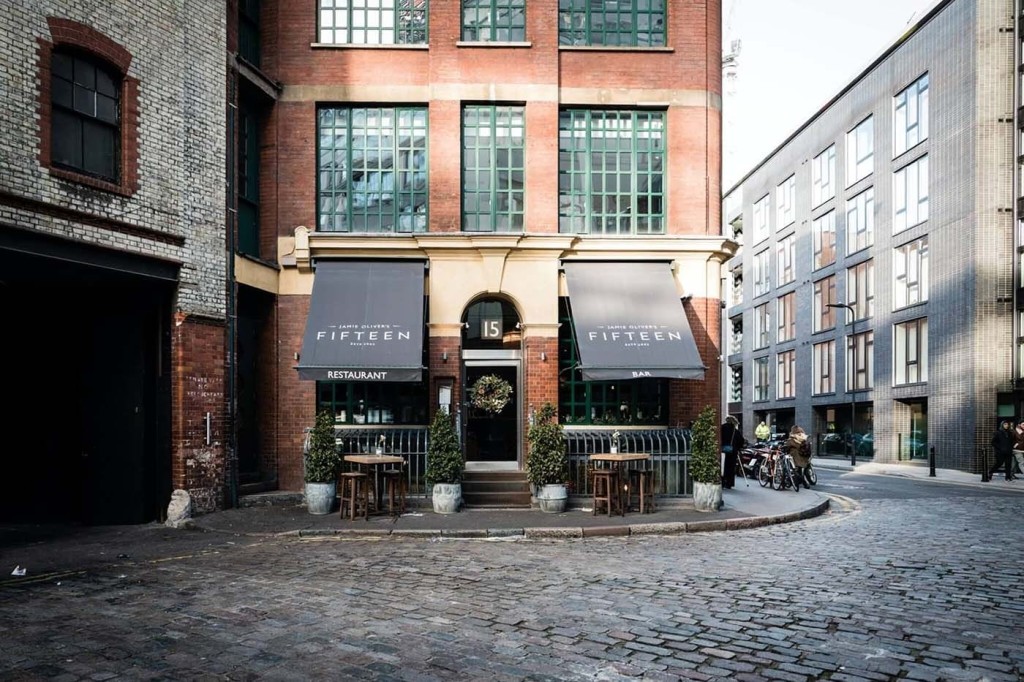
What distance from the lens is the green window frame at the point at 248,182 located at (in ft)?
51.3

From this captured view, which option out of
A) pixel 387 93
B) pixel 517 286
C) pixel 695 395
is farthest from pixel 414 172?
pixel 695 395

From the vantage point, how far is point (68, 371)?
1351cm

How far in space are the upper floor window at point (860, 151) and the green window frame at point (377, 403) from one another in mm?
28846

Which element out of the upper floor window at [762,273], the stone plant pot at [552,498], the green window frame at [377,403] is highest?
the upper floor window at [762,273]

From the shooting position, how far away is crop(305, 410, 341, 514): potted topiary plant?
13789 millimetres

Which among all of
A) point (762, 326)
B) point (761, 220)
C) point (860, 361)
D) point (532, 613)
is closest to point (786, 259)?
point (761, 220)

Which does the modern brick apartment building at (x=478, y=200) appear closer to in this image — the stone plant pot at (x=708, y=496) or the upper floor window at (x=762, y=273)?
the stone plant pot at (x=708, y=496)

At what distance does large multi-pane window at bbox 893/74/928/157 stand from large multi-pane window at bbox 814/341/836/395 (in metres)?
11.1

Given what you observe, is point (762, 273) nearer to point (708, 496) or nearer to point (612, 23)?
point (612, 23)

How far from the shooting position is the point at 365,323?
15.2 m

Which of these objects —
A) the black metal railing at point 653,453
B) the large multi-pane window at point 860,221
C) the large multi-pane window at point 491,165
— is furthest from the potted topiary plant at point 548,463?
the large multi-pane window at point 860,221

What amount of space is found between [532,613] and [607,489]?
267 inches

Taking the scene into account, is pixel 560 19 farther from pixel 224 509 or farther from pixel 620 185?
pixel 224 509

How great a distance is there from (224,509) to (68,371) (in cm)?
351
